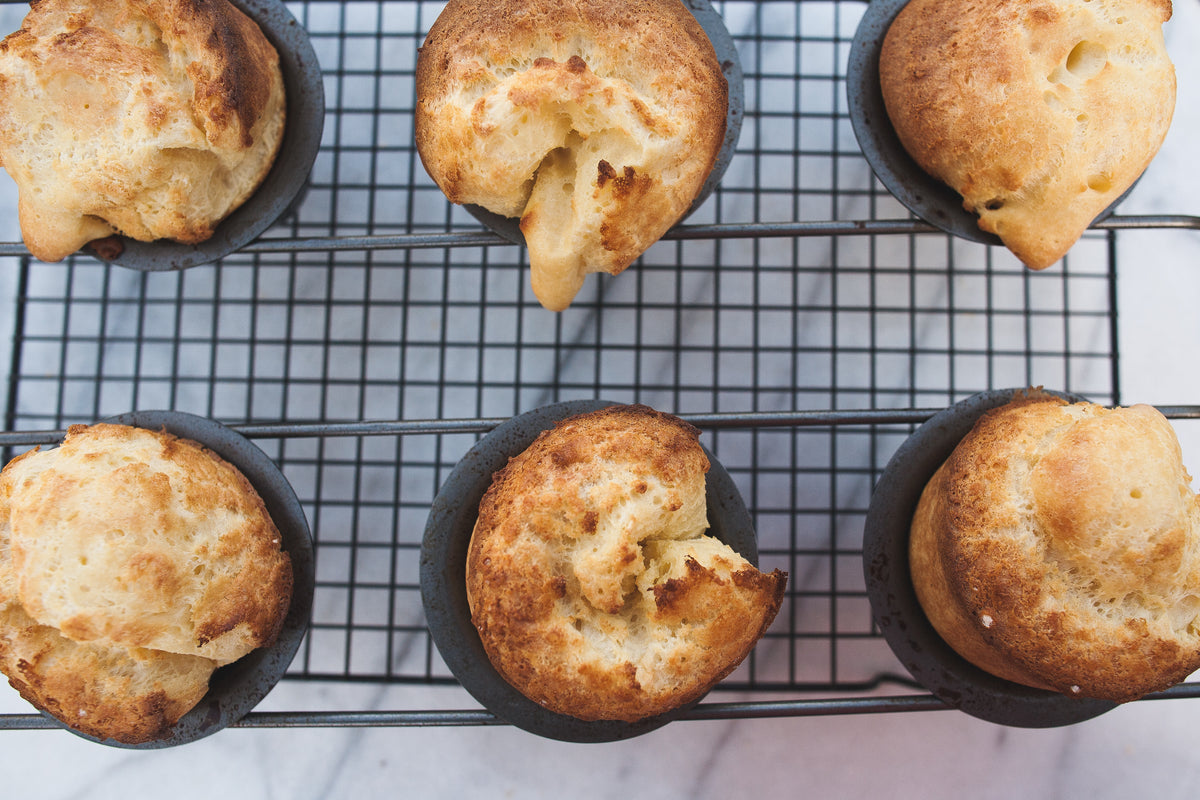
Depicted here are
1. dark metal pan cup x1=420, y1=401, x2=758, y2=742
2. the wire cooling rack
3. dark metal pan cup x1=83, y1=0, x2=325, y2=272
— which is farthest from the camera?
the wire cooling rack

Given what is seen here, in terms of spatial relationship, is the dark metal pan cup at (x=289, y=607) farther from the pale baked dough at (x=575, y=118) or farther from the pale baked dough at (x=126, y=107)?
the pale baked dough at (x=575, y=118)

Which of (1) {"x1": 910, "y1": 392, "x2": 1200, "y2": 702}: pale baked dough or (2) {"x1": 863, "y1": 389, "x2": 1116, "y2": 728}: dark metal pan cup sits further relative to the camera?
(2) {"x1": 863, "y1": 389, "x2": 1116, "y2": 728}: dark metal pan cup

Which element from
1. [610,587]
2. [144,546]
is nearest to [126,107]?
[144,546]

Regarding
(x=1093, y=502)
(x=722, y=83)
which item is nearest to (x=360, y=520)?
(x=722, y=83)

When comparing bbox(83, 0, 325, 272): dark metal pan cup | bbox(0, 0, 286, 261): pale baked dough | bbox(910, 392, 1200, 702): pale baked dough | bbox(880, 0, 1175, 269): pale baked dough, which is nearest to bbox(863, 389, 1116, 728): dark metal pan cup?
bbox(910, 392, 1200, 702): pale baked dough

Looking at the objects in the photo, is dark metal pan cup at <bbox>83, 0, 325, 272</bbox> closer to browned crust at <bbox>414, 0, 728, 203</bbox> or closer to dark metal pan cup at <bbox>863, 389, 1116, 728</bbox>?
browned crust at <bbox>414, 0, 728, 203</bbox>

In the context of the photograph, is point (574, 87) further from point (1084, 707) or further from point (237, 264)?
point (1084, 707)
